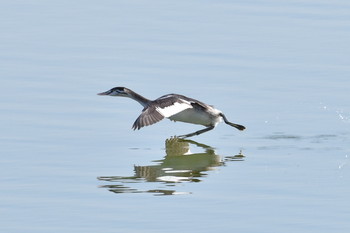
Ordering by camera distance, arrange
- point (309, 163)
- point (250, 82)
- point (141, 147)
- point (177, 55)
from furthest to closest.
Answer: point (177, 55)
point (250, 82)
point (141, 147)
point (309, 163)

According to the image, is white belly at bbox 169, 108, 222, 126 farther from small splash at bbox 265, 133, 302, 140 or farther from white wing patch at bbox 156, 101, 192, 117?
small splash at bbox 265, 133, 302, 140

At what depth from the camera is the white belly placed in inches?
598

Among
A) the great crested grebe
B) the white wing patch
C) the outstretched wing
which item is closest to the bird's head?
the great crested grebe

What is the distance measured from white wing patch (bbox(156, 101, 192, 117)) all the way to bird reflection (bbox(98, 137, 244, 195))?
16.6 inches

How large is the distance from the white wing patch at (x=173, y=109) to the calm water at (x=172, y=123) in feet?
1.43

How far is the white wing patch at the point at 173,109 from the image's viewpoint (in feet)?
47.6

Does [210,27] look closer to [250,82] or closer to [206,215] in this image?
[250,82]

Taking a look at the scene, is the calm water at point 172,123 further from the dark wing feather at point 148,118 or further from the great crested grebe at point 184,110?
the dark wing feather at point 148,118

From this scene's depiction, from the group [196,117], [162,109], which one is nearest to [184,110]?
[196,117]

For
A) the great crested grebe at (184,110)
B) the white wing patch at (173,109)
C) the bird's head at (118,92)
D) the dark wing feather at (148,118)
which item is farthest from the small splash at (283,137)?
the bird's head at (118,92)

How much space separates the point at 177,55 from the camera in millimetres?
19328

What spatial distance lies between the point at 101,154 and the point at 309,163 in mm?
2571

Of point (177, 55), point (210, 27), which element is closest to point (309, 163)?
point (177, 55)

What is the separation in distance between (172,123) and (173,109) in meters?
1.57
